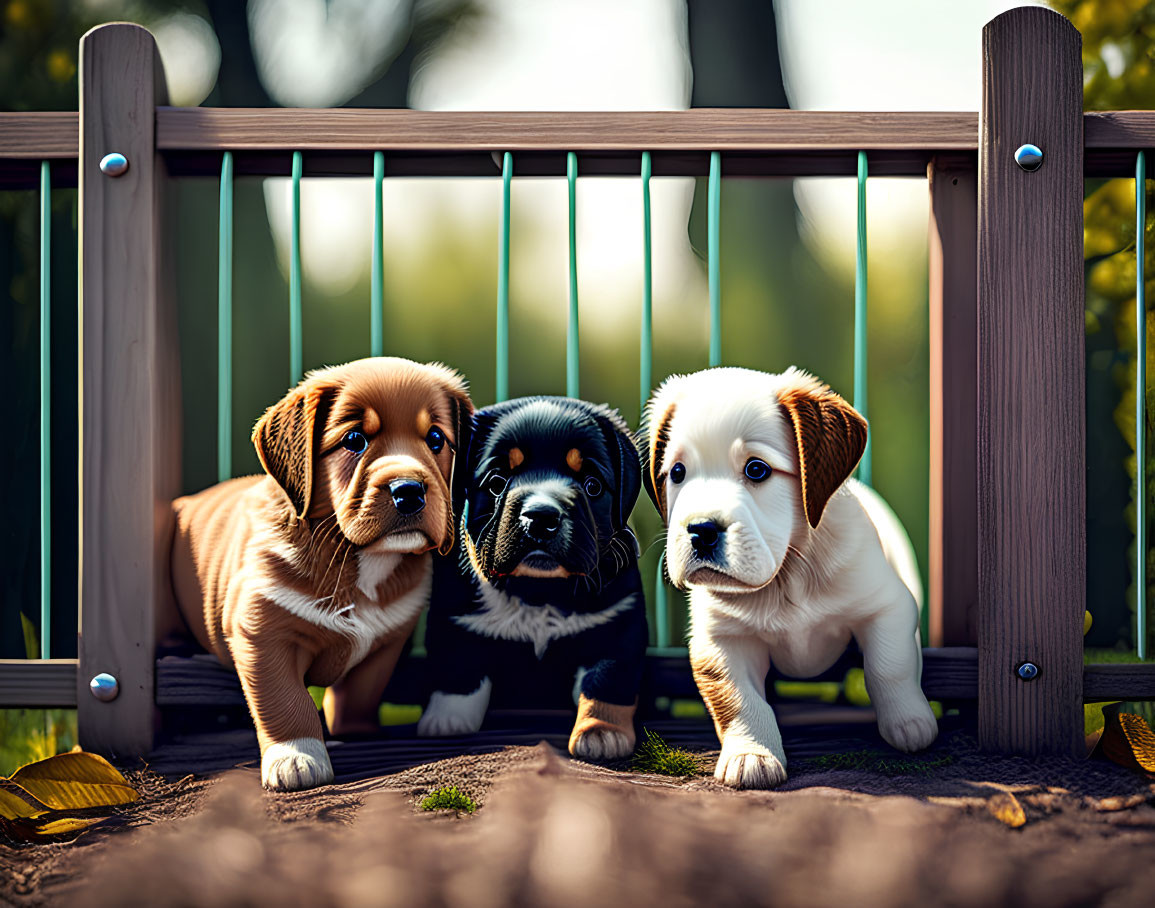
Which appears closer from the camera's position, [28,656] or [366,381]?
[366,381]

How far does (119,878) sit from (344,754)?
27.8 inches

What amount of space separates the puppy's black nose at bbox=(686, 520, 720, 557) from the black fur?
0.29 meters

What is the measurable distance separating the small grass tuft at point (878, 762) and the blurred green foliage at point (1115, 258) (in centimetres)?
153

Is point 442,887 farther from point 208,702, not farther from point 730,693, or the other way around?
point 208,702

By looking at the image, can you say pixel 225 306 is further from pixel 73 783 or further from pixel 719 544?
pixel 719 544

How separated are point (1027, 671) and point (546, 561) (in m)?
1.40

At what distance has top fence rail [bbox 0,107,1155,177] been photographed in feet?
8.34

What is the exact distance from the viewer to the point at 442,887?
5.29 feet

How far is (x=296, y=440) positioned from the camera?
228 cm

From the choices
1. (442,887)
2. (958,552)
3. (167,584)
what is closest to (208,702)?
(167,584)

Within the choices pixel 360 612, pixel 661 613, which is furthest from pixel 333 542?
pixel 661 613

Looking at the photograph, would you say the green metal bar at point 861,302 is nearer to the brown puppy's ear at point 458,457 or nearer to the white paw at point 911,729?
the white paw at point 911,729

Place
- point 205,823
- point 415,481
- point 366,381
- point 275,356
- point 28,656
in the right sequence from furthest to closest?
point 275,356 < point 28,656 < point 366,381 < point 415,481 < point 205,823

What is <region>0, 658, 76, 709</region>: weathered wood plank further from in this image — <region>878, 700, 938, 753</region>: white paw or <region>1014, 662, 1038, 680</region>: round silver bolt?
<region>1014, 662, 1038, 680</region>: round silver bolt
